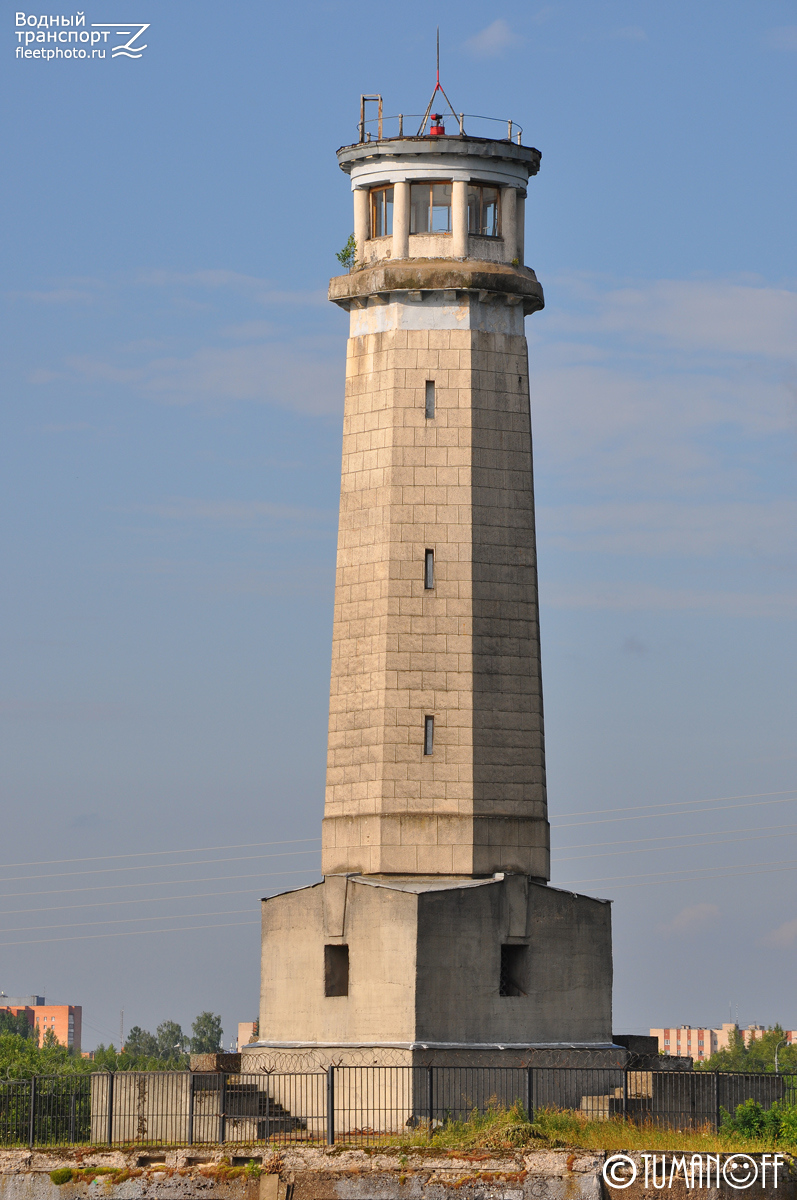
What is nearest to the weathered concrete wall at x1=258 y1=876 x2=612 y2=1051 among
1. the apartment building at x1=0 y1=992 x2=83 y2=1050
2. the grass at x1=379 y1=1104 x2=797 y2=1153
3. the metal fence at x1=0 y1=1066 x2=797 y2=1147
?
the metal fence at x1=0 y1=1066 x2=797 y2=1147

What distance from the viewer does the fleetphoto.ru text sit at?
30.8 metres

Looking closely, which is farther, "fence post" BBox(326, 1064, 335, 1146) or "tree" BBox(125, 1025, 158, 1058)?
"tree" BBox(125, 1025, 158, 1058)

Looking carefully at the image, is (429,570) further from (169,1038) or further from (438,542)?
(169,1038)

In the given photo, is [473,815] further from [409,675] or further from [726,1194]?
[726,1194]

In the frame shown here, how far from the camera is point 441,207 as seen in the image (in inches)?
1561

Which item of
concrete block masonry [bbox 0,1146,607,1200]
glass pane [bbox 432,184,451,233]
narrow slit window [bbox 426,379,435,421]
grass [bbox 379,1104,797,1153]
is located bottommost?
concrete block masonry [bbox 0,1146,607,1200]

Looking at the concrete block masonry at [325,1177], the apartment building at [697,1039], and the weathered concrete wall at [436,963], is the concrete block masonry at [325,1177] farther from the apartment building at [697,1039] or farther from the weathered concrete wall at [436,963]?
the apartment building at [697,1039]

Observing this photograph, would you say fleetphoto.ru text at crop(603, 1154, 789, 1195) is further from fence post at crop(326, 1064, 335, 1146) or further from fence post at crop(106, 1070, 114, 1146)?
fence post at crop(106, 1070, 114, 1146)

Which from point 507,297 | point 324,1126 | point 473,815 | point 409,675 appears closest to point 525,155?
point 507,297

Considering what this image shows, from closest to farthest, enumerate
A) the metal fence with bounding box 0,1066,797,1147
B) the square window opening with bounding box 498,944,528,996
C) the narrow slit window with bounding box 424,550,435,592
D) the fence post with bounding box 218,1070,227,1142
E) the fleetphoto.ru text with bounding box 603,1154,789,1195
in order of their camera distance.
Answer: the fleetphoto.ru text with bounding box 603,1154,789,1195 < the fence post with bounding box 218,1070,227,1142 < the metal fence with bounding box 0,1066,797,1147 < the square window opening with bounding box 498,944,528,996 < the narrow slit window with bounding box 424,550,435,592

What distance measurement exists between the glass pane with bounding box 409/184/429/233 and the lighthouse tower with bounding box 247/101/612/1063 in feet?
0.15

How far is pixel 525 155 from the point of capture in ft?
131

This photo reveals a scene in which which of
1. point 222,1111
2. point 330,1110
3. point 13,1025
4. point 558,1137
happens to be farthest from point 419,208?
point 13,1025

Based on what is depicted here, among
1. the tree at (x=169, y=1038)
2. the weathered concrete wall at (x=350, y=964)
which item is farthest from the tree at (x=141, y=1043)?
the weathered concrete wall at (x=350, y=964)
